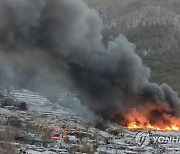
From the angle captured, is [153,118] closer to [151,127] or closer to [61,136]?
[151,127]

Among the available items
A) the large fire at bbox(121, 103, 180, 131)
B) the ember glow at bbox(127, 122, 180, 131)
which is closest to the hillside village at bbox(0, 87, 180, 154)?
the ember glow at bbox(127, 122, 180, 131)

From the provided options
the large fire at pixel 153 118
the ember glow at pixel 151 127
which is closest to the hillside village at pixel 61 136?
the ember glow at pixel 151 127

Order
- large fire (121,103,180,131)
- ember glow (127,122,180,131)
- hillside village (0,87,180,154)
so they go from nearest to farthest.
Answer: hillside village (0,87,180,154)
large fire (121,103,180,131)
ember glow (127,122,180,131)

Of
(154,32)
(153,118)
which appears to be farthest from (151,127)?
(154,32)

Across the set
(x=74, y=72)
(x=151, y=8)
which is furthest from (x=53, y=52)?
(x=151, y=8)

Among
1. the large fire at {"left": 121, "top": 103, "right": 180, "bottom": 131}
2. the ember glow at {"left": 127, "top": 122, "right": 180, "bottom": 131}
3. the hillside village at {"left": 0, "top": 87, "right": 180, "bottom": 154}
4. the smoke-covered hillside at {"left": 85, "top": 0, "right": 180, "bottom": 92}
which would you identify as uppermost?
the smoke-covered hillside at {"left": 85, "top": 0, "right": 180, "bottom": 92}

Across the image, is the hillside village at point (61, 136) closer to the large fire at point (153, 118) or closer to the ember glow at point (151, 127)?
the ember glow at point (151, 127)

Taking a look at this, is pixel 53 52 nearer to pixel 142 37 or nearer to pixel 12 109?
pixel 12 109

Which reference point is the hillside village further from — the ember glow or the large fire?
the large fire

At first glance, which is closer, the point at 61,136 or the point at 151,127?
the point at 61,136
